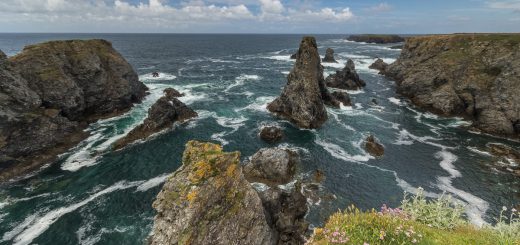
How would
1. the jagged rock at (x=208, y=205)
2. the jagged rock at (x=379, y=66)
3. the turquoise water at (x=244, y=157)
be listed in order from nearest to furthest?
the jagged rock at (x=208, y=205)
the turquoise water at (x=244, y=157)
the jagged rock at (x=379, y=66)

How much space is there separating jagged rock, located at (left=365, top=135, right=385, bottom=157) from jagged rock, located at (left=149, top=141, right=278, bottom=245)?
30.4m

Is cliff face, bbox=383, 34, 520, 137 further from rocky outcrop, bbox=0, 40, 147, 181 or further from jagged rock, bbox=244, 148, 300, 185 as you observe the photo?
rocky outcrop, bbox=0, 40, 147, 181

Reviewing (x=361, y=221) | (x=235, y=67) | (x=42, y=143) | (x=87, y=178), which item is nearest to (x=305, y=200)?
(x=361, y=221)

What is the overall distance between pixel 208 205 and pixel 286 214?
1159 cm

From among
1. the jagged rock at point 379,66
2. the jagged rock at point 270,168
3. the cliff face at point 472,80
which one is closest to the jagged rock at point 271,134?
the jagged rock at point 270,168

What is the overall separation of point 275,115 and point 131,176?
34.0m

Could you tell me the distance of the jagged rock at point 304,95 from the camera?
6134 cm

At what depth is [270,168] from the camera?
41.2 meters

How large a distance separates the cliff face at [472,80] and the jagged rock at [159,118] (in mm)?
58106

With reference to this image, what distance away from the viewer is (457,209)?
46.8 ft

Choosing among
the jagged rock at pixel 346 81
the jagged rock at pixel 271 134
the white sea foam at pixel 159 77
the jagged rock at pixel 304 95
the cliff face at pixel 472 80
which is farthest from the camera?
the white sea foam at pixel 159 77

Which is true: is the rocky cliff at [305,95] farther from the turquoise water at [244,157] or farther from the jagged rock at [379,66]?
the jagged rock at [379,66]

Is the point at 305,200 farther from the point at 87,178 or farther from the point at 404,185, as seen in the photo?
the point at 87,178

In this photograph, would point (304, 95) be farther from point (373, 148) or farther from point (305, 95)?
point (373, 148)
